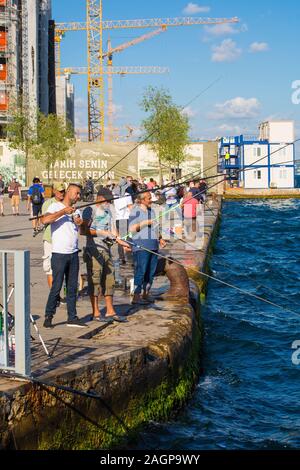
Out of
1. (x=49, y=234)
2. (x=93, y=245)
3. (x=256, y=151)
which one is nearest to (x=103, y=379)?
(x=93, y=245)

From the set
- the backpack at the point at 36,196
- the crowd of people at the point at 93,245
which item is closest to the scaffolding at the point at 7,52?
the backpack at the point at 36,196

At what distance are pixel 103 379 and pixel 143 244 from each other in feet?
13.5

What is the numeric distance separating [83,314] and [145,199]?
83.6 inches

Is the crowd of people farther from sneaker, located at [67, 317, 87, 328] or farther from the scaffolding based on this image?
the scaffolding

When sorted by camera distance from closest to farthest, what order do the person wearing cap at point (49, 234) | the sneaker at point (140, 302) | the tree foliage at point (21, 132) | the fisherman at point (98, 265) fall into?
the fisherman at point (98, 265) < the person wearing cap at point (49, 234) < the sneaker at point (140, 302) < the tree foliage at point (21, 132)

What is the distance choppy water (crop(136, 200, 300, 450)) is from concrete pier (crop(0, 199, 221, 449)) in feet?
1.02

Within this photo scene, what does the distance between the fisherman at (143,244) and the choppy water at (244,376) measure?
58.5 inches

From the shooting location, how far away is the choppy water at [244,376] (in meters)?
8.05

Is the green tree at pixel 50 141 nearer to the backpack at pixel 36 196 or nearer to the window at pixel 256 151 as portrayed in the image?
the backpack at pixel 36 196

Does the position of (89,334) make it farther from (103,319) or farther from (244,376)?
(244,376)

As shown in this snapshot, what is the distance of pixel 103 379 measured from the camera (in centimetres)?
712

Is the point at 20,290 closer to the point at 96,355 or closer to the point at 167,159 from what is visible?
the point at 96,355

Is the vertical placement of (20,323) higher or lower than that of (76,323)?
higher

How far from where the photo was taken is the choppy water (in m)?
8.05
